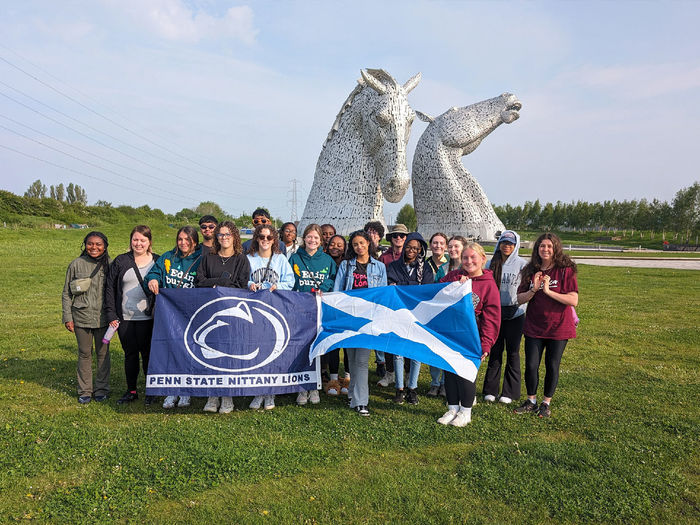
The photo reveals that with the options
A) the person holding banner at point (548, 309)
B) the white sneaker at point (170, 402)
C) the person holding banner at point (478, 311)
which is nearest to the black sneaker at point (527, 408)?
the person holding banner at point (548, 309)

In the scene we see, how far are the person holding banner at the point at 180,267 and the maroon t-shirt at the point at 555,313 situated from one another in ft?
12.5

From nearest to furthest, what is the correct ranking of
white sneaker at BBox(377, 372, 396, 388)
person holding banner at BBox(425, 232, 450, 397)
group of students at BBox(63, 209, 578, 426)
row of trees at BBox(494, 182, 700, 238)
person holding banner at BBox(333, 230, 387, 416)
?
group of students at BBox(63, 209, 578, 426)
person holding banner at BBox(333, 230, 387, 416)
person holding banner at BBox(425, 232, 450, 397)
white sneaker at BBox(377, 372, 396, 388)
row of trees at BBox(494, 182, 700, 238)

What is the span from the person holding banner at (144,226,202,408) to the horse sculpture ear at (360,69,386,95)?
13.4 metres

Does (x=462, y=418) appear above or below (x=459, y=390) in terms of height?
below

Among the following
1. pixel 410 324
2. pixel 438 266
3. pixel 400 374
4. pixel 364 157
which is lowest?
pixel 400 374

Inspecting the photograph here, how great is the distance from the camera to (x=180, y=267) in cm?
505

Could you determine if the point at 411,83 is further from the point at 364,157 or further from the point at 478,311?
the point at 478,311

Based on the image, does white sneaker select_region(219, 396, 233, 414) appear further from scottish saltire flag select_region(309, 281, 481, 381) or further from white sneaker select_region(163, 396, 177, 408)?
scottish saltire flag select_region(309, 281, 481, 381)

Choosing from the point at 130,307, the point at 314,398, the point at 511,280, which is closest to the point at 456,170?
the point at 511,280

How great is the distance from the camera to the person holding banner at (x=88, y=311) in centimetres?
491

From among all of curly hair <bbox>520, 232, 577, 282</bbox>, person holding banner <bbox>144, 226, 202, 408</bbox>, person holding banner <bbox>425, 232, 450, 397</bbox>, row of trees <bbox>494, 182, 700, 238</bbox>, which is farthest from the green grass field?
row of trees <bbox>494, 182, 700, 238</bbox>

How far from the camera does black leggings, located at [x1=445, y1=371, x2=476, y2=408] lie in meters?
Answer: 4.44

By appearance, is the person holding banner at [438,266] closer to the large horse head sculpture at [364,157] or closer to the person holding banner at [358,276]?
the person holding banner at [358,276]

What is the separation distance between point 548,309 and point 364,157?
15.4 meters
